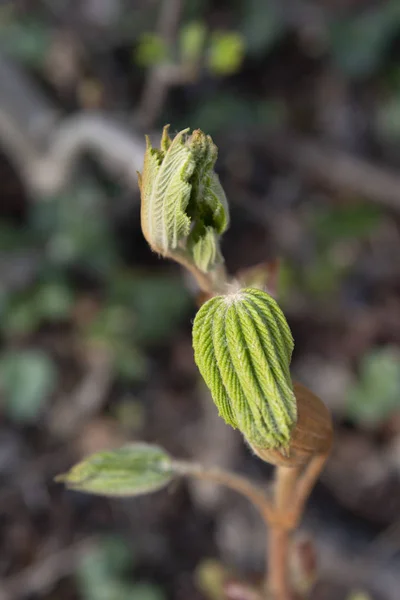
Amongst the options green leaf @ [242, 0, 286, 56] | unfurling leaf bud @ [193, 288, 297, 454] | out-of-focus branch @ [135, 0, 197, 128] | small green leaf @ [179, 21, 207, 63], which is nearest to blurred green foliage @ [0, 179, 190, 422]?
out-of-focus branch @ [135, 0, 197, 128]

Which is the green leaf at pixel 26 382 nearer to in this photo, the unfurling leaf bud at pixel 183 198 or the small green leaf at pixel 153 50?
the small green leaf at pixel 153 50

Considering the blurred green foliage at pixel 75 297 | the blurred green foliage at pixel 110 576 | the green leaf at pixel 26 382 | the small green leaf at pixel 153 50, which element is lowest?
the blurred green foliage at pixel 110 576

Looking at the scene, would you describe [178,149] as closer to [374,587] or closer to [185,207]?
[185,207]

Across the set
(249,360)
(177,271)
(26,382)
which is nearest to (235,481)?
(249,360)

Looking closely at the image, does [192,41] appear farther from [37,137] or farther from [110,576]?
[110,576]

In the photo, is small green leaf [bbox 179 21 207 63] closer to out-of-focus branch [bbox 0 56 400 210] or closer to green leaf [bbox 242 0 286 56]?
out-of-focus branch [bbox 0 56 400 210]

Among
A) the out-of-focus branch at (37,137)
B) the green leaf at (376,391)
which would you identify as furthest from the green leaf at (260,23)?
the green leaf at (376,391)
